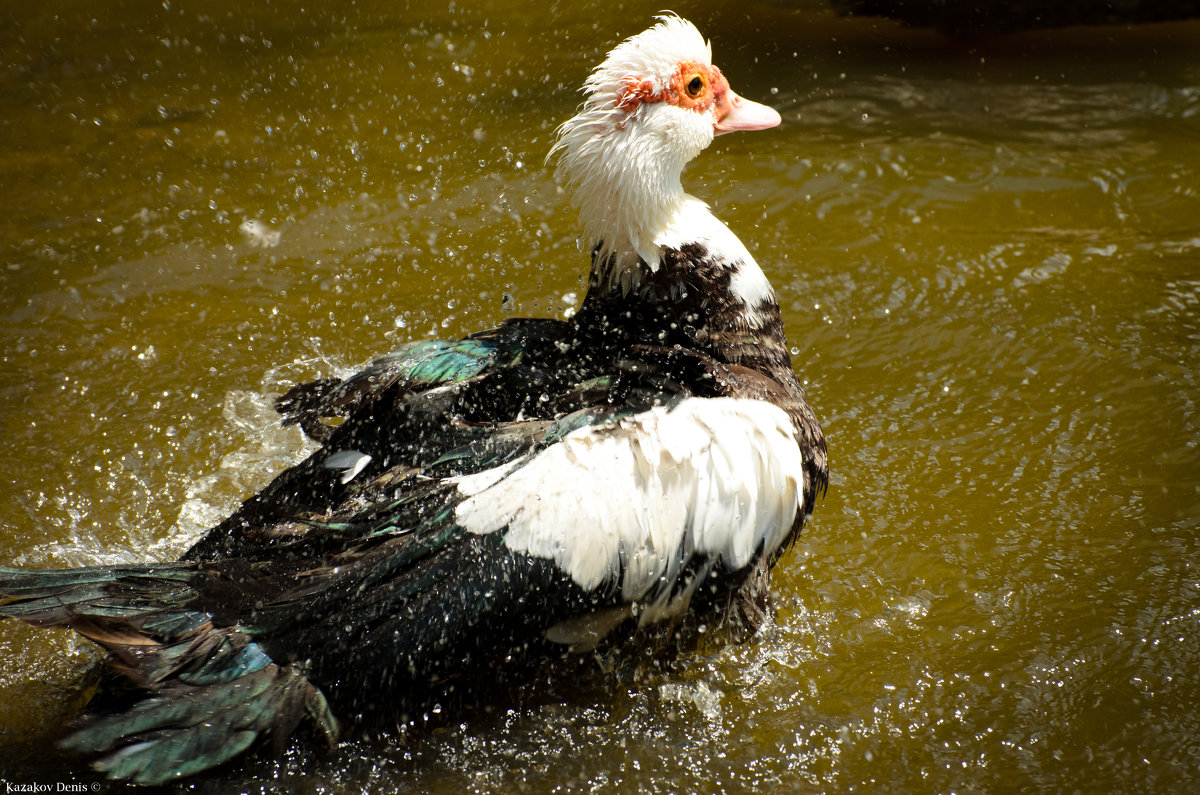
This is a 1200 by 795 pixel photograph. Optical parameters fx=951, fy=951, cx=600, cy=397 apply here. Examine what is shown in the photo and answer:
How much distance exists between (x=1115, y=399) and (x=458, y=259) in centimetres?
259

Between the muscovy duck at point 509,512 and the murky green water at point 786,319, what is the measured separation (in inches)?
9.9

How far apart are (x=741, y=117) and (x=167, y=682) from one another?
2157 mm

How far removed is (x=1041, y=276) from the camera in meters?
3.85

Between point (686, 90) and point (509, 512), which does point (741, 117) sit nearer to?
point (686, 90)

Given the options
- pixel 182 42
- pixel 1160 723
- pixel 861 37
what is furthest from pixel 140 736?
pixel 861 37

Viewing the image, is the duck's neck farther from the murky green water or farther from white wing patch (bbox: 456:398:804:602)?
the murky green water

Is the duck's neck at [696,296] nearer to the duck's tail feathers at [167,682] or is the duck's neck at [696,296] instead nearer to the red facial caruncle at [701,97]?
the red facial caruncle at [701,97]

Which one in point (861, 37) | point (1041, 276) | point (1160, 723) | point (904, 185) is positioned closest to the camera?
point (1160, 723)

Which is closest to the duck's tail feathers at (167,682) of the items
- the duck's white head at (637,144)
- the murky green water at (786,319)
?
the murky green water at (786,319)

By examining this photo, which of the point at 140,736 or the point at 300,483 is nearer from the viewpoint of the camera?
the point at 140,736

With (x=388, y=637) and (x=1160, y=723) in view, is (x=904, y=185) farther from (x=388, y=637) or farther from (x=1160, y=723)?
(x=388, y=637)

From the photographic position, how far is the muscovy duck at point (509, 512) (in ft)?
6.95

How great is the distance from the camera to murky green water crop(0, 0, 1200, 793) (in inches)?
92.7

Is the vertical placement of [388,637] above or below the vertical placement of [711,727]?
above
